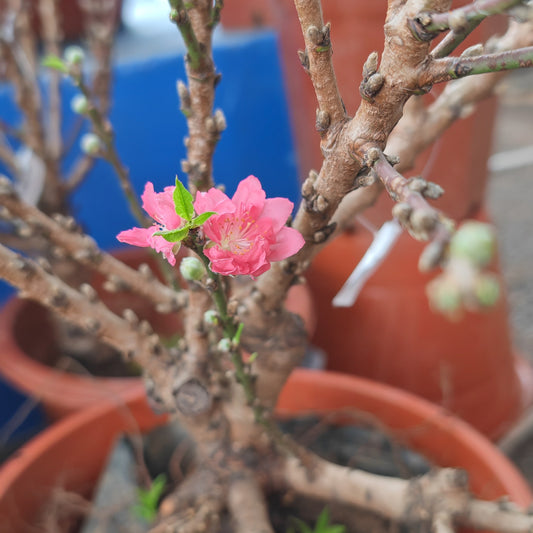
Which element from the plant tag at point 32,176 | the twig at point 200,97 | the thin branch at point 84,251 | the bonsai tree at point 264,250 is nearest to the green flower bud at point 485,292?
the bonsai tree at point 264,250

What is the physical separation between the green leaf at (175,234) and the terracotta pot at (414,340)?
0.64m

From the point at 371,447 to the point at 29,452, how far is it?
43cm

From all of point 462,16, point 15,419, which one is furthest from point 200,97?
point 15,419

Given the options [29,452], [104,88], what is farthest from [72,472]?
[104,88]

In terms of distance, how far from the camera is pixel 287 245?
32 cm

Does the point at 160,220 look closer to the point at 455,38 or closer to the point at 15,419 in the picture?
the point at 455,38

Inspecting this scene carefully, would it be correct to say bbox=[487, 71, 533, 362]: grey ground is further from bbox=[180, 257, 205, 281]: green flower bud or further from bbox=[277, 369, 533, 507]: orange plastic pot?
bbox=[180, 257, 205, 281]: green flower bud

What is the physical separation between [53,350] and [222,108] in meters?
0.65

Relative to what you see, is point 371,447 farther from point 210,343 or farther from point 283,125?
point 283,125

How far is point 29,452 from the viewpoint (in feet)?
2.27

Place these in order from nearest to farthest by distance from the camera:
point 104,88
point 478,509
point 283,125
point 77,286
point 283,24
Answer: point 478,509 < point 283,24 < point 104,88 < point 77,286 < point 283,125

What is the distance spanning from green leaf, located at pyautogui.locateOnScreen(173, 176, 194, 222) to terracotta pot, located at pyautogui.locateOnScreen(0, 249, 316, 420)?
513 mm

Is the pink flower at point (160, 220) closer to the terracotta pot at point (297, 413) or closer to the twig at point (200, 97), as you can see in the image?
the twig at point (200, 97)

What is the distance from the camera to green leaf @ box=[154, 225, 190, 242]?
0.85 feet
